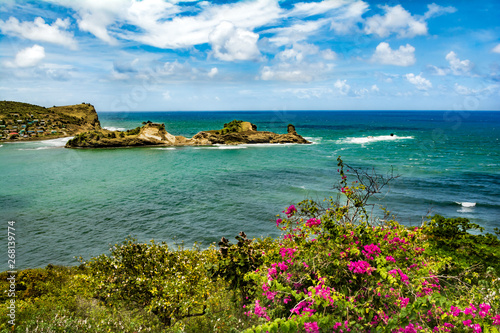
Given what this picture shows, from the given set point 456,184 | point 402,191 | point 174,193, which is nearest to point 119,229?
point 174,193

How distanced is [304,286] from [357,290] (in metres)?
1.39

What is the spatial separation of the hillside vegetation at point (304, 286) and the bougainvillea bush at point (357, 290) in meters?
0.03

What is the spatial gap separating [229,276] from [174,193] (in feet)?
111

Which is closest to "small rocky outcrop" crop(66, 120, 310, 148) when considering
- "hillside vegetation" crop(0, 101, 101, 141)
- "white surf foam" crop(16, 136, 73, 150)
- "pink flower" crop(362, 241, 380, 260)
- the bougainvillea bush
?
"white surf foam" crop(16, 136, 73, 150)

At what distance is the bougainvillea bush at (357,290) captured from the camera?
6480 mm

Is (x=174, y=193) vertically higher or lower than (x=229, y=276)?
lower

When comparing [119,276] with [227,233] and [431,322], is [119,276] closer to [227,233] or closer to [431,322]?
[431,322]

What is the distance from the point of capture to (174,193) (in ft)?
143

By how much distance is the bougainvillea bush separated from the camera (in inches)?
255

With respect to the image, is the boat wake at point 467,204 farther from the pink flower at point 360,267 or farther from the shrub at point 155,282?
the pink flower at point 360,267

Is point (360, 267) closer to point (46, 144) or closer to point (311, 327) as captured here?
point (311, 327)

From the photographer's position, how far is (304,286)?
27.7 ft

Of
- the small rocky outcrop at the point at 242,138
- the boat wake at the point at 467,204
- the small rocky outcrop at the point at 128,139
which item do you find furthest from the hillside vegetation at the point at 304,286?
the small rocky outcrop at the point at 242,138

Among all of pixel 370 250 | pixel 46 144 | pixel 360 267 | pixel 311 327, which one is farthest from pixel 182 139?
pixel 311 327
